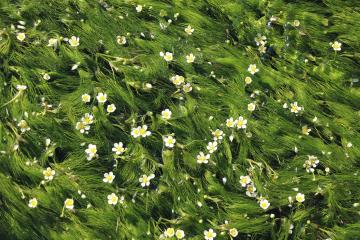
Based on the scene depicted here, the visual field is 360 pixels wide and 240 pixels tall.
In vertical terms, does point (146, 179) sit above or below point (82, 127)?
below

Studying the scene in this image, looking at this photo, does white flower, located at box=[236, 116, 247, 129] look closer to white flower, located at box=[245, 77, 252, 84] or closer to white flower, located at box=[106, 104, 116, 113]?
white flower, located at box=[245, 77, 252, 84]

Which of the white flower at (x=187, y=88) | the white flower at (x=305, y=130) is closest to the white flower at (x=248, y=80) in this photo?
the white flower at (x=187, y=88)

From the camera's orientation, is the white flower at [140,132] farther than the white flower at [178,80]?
No

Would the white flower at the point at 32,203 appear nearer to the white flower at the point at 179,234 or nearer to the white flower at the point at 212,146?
the white flower at the point at 179,234

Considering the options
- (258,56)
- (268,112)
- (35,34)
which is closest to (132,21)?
(35,34)

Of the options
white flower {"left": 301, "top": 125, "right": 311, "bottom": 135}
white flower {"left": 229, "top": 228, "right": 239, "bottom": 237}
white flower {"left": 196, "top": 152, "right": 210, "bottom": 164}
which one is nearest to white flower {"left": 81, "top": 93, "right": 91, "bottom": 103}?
white flower {"left": 196, "top": 152, "right": 210, "bottom": 164}

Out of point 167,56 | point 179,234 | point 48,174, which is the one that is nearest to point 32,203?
point 48,174

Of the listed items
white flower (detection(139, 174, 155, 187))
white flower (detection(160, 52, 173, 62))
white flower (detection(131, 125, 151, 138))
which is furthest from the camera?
white flower (detection(160, 52, 173, 62))

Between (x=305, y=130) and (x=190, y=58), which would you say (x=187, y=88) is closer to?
(x=190, y=58)
